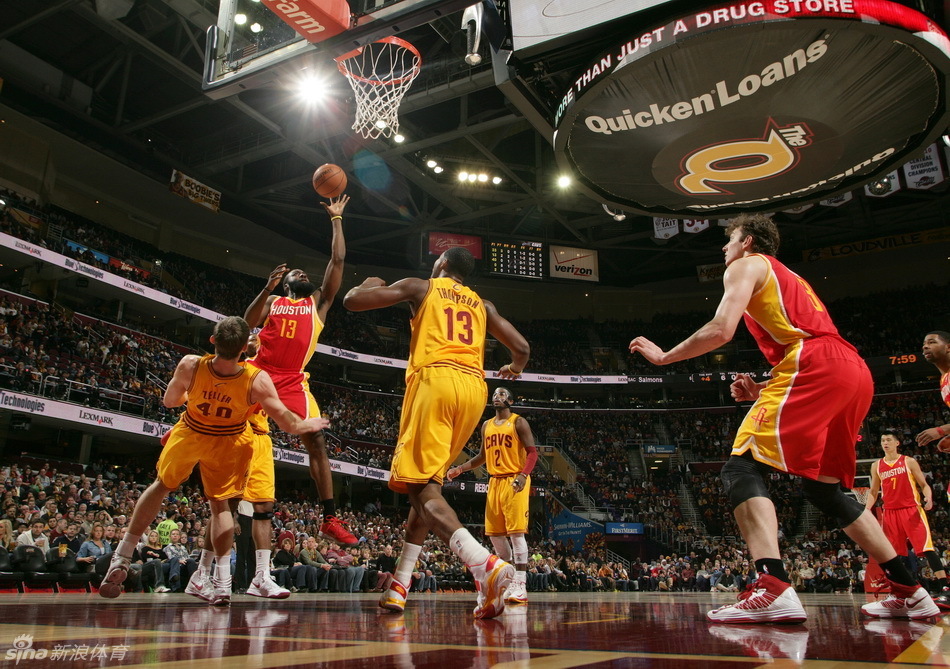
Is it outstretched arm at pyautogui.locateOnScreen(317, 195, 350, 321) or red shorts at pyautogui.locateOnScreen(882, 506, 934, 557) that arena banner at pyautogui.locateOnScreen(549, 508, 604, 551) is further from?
outstretched arm at pyautogui.locateOnScreen(317, 195, 350, 321)

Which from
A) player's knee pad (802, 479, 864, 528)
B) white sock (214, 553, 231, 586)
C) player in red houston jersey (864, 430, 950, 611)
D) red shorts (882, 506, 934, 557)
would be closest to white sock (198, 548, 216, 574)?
white sock (214, 553, 231, 586)

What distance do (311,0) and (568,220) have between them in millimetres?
20273

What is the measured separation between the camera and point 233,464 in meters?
4.30

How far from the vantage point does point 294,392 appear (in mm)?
5414

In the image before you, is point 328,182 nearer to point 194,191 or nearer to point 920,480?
point 920,480

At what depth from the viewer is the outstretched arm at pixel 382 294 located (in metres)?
3.64

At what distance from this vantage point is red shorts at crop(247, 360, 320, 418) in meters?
5.35

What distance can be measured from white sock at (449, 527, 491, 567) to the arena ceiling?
8.47 metres

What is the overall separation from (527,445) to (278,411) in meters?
3.29

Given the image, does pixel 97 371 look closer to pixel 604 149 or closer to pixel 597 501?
pixel 604 149

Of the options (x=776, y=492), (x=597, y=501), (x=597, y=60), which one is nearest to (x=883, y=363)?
(x=776, y=492)

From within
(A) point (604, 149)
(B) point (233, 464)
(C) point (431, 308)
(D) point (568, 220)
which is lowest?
(B) point (233, 464)

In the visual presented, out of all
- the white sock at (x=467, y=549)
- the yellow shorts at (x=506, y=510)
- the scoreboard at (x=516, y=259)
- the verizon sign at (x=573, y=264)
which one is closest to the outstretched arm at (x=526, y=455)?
the yellow shorts at (x=506, y=510)

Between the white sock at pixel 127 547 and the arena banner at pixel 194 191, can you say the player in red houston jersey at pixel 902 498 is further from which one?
the arena banner at pixel 194 191
